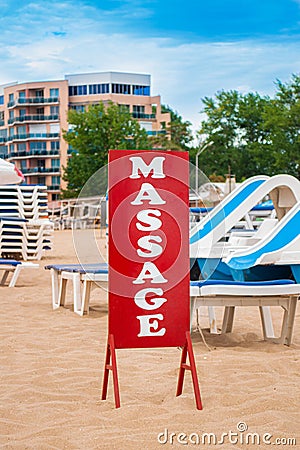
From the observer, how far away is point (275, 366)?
Answer: 18.6 ft

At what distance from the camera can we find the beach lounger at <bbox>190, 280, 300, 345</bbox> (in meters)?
6.20

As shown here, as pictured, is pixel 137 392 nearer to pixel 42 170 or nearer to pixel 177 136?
pixel 177 136

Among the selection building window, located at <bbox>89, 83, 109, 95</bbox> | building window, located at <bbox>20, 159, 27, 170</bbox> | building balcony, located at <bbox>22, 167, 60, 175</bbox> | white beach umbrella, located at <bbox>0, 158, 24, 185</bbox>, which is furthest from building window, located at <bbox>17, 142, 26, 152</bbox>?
white beach umbrella, located at <bbox>0, 158, 24, 185</bbox>

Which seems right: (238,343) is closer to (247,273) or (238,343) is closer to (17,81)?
(247,273)

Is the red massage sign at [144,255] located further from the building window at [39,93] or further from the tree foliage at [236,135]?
the building window at [39,93]

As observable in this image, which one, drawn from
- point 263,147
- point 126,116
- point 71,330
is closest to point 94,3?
point 126,116

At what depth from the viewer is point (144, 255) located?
4.71 meters

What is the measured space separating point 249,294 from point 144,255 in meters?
1.75

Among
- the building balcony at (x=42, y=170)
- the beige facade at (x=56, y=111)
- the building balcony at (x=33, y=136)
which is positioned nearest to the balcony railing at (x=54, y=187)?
the beige facade at (x=56, y=111)

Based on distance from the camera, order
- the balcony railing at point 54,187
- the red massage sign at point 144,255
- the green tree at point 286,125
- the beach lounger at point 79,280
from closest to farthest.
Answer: the red massage sign at point 144,255 → the beach lounger at point 79,280 → the green tree at point 286,125 → the balcony railing at point 54,187

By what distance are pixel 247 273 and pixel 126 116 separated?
56989mm

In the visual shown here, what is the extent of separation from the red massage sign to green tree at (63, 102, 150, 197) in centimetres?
5655

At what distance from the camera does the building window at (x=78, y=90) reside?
90.0 metres

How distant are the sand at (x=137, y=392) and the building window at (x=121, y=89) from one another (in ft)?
272
